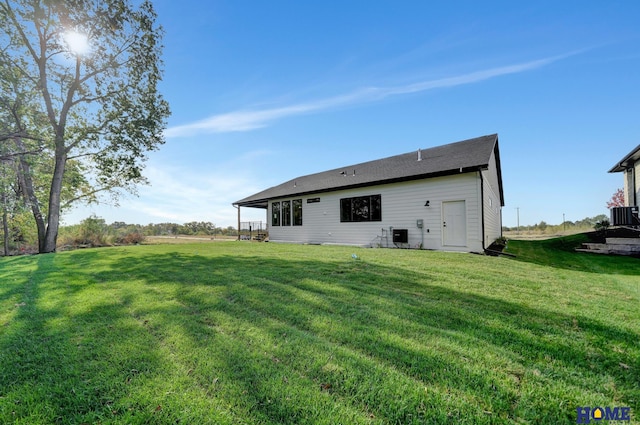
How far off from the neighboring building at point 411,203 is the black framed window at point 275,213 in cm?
139

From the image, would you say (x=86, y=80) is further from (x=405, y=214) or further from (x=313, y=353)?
(x=313, y=353)

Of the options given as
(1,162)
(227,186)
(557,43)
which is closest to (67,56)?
(1,162)

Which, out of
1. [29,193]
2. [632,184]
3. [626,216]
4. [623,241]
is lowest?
[623,241]

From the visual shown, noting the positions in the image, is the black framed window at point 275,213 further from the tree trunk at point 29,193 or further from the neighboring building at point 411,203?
the tree trunk at point 29,193

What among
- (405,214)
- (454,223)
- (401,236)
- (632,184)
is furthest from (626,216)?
(401,236)

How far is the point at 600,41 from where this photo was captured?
908 centimetres

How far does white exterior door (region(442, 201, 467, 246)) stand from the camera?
375 inches

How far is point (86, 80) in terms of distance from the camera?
1328cm

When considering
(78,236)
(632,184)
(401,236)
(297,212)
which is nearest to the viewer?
(401,236)

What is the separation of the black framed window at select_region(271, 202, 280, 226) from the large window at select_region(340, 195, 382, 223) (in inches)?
215

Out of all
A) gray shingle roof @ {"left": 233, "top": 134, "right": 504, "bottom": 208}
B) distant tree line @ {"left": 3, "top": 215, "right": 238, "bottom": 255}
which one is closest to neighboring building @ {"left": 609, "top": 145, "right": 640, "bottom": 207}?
gray shingle roof @ {"left": 233, "top": 134, "right": 504, "bottom": 208}

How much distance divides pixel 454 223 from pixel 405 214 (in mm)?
1901

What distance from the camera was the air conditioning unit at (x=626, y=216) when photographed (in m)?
10.7

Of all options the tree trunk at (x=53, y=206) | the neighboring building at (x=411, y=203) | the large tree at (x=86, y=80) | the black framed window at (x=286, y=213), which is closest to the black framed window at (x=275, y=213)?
the black framed window at (x=286, y=213)
